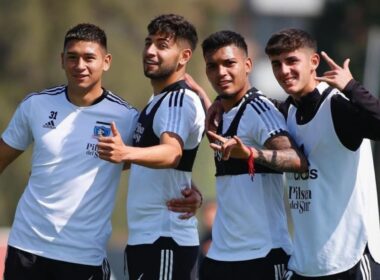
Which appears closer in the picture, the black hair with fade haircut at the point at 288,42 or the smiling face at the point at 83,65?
the black hair with fade haircut at the point at 288,42

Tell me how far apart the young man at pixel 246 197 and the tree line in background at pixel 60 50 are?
19.2 meters

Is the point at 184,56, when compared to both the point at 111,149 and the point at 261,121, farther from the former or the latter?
the point at 111,149

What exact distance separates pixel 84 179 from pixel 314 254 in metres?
1.77

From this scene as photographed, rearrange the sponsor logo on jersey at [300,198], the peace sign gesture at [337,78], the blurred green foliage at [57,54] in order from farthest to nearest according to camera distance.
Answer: the blurred green foliage at [57,54] < the sponsor logo on jersey at [300,198] < the peace sign gesture at [337,78]

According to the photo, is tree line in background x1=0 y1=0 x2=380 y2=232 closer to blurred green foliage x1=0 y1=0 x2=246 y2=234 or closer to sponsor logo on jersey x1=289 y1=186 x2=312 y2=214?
blurred green foliage x1=0 y1=0 x2=246 y2=234

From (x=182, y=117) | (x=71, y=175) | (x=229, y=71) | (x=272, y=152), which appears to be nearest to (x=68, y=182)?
(x=71, y=175)

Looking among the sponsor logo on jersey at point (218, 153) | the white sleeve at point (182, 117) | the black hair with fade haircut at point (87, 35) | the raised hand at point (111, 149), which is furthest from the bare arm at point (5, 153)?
the sponsor logo on jersey at point (218, 153)

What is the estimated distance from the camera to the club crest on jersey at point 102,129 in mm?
9820

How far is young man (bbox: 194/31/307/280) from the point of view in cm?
939

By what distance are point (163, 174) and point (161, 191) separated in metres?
0.12

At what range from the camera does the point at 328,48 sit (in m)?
39.9

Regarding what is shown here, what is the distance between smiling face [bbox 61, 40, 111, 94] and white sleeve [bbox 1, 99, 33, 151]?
36cm

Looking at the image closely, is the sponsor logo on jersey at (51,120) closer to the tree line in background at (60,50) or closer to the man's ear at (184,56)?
the man's ear at (184,56)

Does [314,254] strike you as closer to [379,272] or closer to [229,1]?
[379,272]
